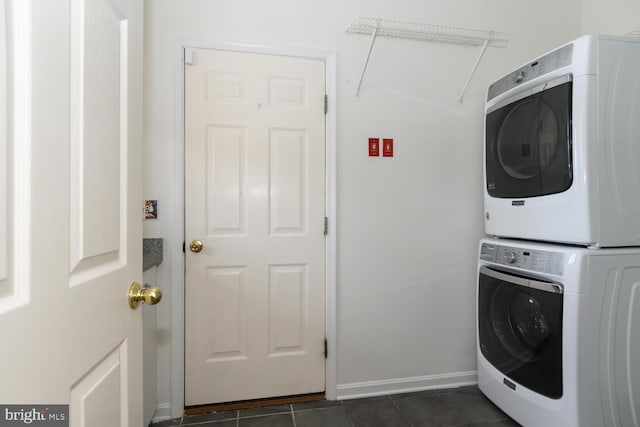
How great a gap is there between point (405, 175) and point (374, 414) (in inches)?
55.3

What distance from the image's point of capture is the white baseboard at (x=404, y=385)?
6.26ft

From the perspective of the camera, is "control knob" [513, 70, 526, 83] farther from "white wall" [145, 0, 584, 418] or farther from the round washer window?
the round washer window

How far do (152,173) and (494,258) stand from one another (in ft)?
6.26

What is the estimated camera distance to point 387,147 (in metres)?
1.96

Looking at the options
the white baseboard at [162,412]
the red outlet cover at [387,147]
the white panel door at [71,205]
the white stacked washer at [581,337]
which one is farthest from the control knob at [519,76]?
the white baseboard at [162,412]

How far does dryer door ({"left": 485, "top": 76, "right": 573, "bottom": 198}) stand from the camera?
4.46 feet

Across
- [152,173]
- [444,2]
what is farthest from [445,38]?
[152,173]

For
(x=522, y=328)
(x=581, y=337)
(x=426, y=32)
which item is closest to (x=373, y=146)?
(x=426, y=32)

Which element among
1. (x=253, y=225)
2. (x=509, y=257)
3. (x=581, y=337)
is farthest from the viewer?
(x=253, y=225)

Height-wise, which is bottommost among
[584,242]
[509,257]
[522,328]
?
[522,328]

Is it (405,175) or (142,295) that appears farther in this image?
(405,175)

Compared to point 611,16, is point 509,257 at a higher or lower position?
lower

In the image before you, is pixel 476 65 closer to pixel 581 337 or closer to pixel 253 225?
pixel 581 337

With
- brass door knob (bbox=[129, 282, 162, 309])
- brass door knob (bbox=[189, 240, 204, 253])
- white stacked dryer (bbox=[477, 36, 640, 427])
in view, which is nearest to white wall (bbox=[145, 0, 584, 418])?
white stacked dryer (bbox=[477, 36, 640, 427])
